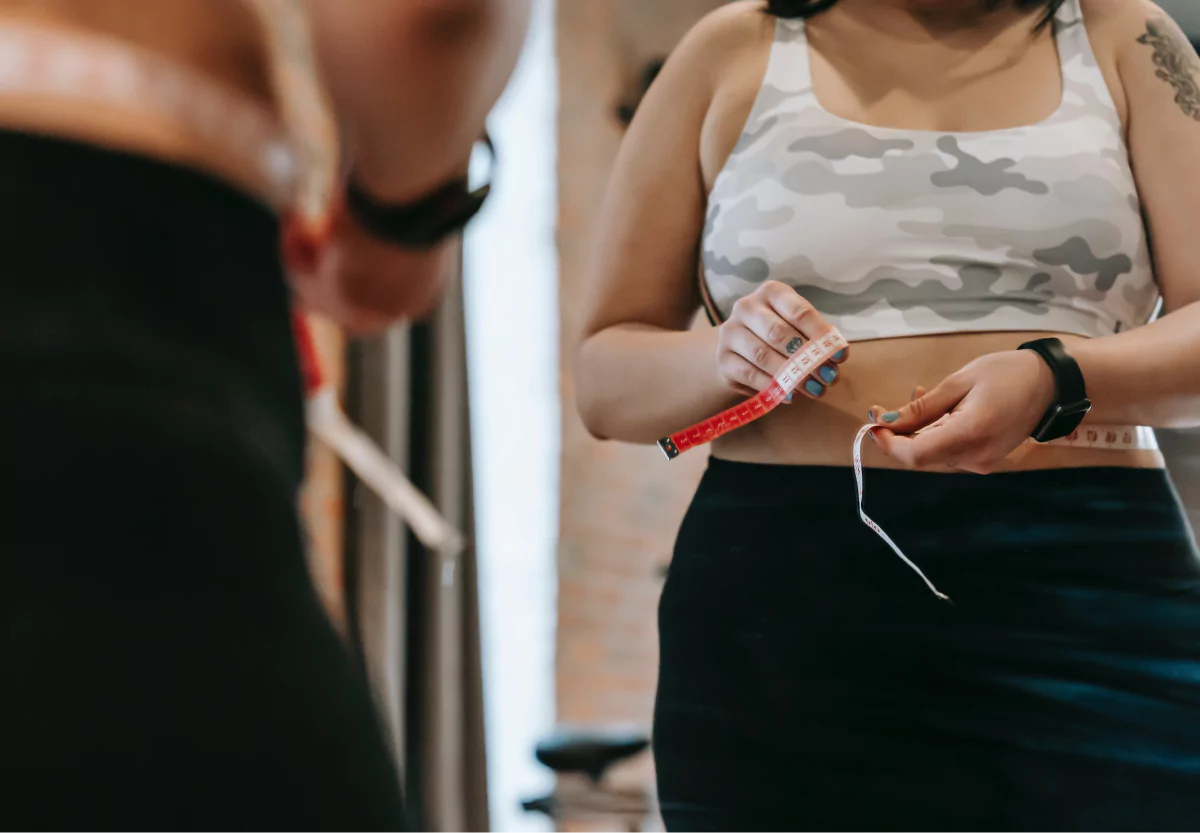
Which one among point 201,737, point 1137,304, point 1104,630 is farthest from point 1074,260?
point 201,737

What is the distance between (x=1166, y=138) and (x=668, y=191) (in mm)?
311

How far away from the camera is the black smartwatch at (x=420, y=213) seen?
481mm

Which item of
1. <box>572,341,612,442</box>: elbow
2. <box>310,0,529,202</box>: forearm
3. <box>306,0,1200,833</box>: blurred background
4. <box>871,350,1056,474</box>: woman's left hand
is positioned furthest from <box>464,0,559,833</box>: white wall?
<box>310,0,529,202</box>: forearm

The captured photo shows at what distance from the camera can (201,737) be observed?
1.05 feet

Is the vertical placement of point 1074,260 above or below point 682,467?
above

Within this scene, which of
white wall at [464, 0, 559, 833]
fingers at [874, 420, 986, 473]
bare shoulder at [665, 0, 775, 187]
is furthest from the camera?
white wall at [464, 0, 559, 833]

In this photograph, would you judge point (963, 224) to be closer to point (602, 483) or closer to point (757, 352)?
point (757, 352)

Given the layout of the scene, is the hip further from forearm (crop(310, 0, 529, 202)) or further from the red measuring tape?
forearm (crop(310, 0, 529, 202))

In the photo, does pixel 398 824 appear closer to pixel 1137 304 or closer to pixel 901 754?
pixel 901 754

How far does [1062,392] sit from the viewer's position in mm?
629

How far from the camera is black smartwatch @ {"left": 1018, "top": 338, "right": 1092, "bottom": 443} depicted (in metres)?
0.63

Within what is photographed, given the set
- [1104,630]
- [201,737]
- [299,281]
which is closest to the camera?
[201,737]

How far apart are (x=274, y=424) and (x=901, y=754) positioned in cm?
46

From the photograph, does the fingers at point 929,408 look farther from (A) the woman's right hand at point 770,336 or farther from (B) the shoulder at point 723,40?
(B) the shoulder at point 723,40
